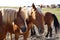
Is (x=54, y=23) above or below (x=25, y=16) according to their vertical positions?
below

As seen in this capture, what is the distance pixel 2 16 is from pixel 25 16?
0.41m

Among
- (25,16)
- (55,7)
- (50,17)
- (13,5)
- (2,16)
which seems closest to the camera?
(2,16)

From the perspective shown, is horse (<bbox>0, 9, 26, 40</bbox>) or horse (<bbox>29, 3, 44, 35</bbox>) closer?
horse (<bbox>0, 9, 26, 40</bbox>)

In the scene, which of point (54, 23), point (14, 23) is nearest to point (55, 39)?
point (54, 23)

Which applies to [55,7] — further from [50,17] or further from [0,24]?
[0,24]

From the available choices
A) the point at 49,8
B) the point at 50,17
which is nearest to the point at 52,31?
the point at 50,17

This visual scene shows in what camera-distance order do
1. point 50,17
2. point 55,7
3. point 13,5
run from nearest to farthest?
point 13,5 → point 50,17 → point 55,7

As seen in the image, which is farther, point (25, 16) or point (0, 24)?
point (25, 16)

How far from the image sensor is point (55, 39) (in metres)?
3.80

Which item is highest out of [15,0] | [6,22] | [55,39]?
[15,0]

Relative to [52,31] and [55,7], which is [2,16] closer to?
[52,31]

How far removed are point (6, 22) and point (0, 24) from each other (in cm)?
10

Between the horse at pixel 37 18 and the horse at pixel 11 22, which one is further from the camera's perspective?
the horse at pixel 37 18

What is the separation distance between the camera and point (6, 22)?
2678 millimetres
